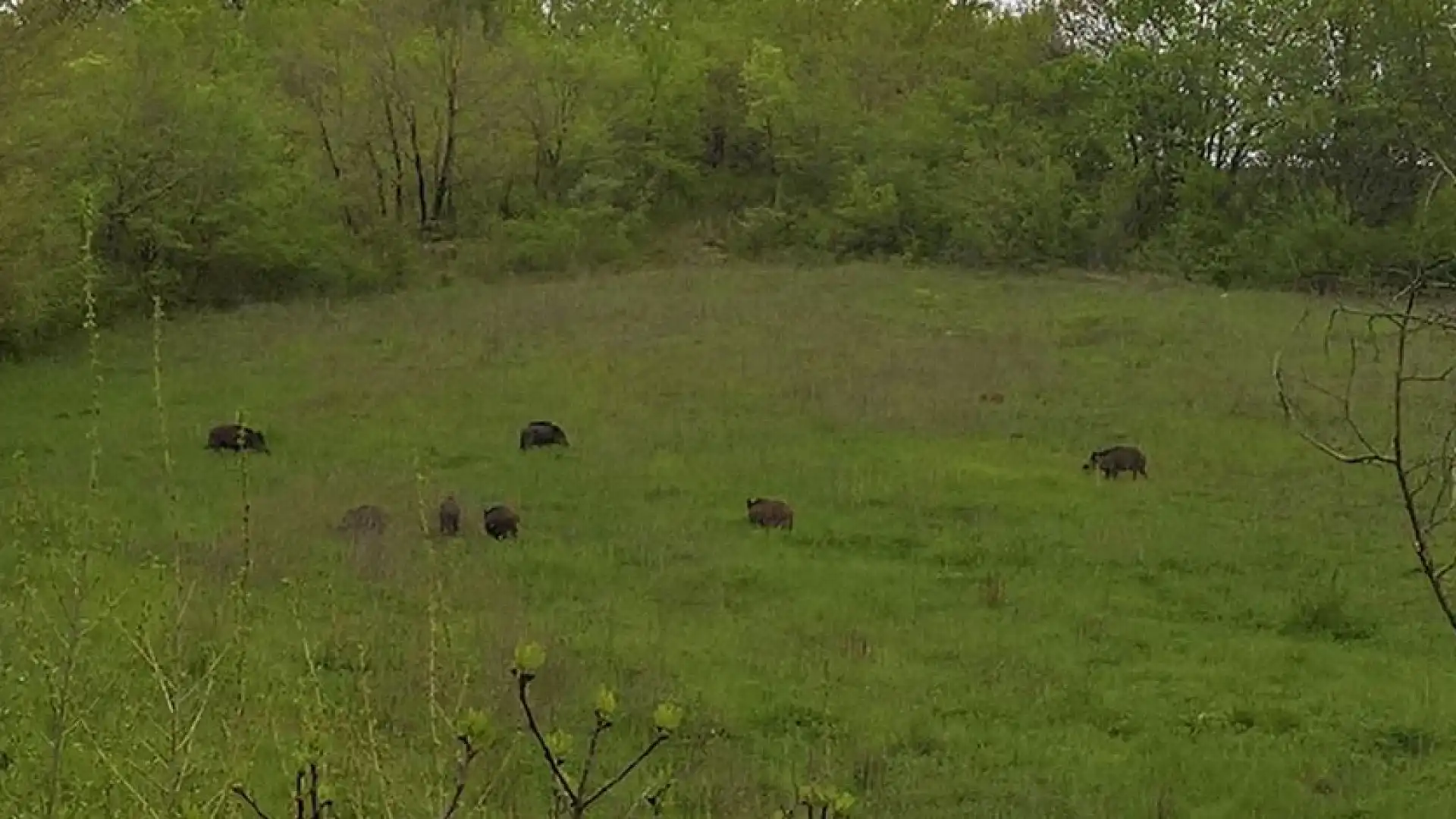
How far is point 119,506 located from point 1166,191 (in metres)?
29.8

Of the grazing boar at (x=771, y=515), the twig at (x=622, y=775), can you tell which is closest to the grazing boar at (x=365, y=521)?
the grazing boar at (x=771, y=515)

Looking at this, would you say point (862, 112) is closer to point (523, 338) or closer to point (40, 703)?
point (523, 338)

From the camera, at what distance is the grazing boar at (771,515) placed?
45.7 ft

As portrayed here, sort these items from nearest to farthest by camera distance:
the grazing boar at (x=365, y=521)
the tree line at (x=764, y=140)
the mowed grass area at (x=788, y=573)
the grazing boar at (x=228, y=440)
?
the mowed grass area at (x=788, y=573) < the grazing boar at (x=365, y=521) < the grazing boar at (x=228, y=440) < the tree line at (x=764, y=140)

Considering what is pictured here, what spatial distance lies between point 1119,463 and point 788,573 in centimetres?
491

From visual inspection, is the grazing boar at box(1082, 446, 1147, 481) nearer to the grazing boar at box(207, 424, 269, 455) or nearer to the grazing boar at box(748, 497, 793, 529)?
the grazing boar at box(748, 497, 793, 529)

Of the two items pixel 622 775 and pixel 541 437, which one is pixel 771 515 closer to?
pixel 541 437

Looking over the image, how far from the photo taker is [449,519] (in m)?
13.6

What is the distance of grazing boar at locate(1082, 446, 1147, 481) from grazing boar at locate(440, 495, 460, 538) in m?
6.32

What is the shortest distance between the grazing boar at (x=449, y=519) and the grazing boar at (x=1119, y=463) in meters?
6.32

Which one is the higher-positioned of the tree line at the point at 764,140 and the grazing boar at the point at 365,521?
the tree line at the point at 764,140

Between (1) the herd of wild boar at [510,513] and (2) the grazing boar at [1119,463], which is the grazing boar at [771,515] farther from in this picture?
(2) the grazing boar at [1119,463]

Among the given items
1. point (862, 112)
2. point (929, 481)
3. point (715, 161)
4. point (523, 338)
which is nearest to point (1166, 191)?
point (862, 112)

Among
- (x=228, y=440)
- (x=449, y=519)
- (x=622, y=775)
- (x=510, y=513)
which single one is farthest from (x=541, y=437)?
(x=622, y=775)
